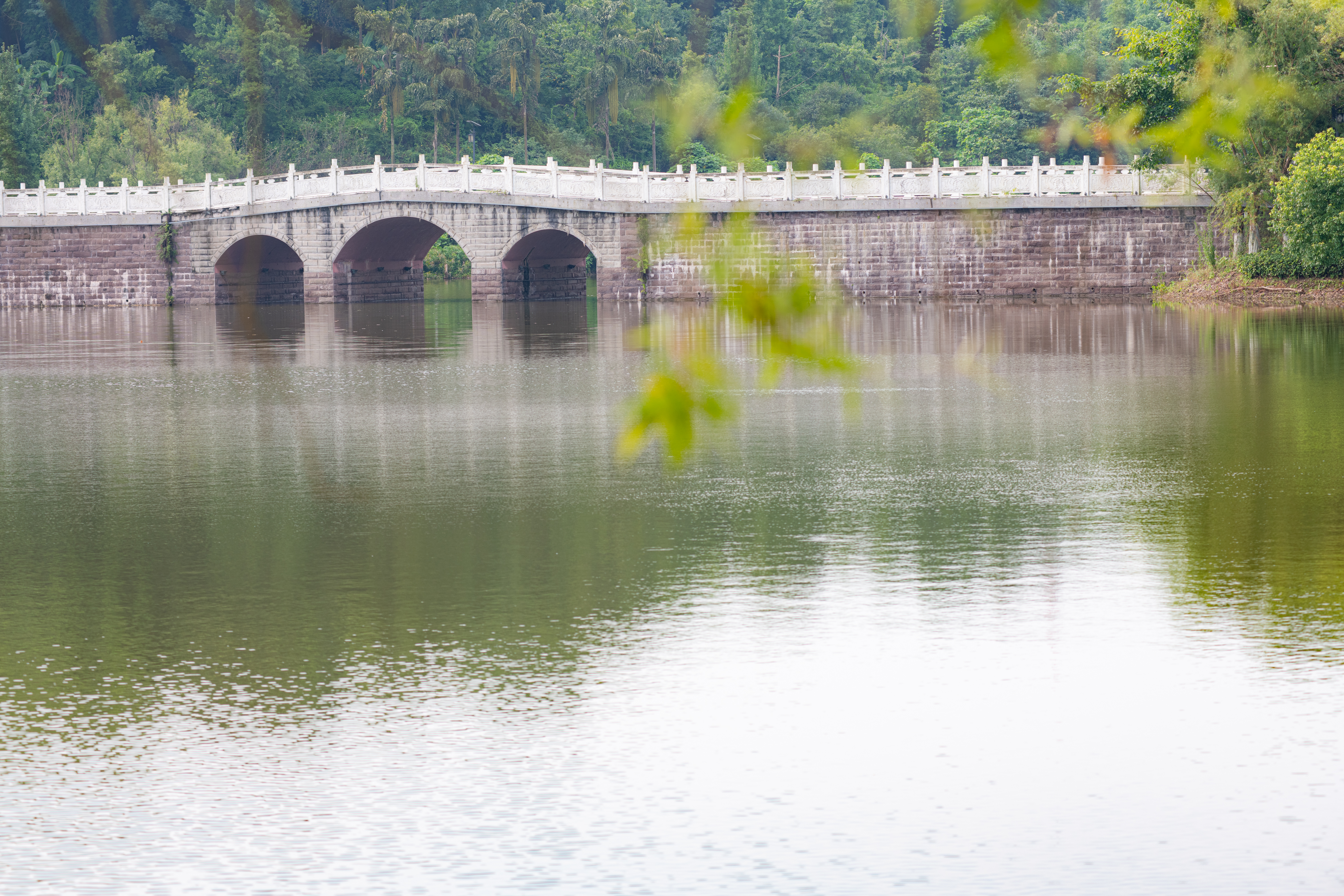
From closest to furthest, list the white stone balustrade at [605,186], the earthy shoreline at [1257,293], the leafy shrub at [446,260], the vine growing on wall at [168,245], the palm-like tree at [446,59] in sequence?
the palm-like tree at [446,59] < the earthy shoreline at [1257,293] < the white stone balustrade at [605,186] < the vine growing on wall at [168,245] < the leafy shrub at [446,260]

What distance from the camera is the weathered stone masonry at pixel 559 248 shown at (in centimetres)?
4719

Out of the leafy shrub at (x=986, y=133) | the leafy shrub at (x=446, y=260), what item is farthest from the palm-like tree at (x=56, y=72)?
the leafy shrub at (x=446, y=260)

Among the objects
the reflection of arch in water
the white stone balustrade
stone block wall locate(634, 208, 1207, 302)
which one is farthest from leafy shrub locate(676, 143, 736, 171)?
the reflection of arch in water

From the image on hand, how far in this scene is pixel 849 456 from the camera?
16.6 m

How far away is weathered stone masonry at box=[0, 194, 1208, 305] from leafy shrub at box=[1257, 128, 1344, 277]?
18.6ft

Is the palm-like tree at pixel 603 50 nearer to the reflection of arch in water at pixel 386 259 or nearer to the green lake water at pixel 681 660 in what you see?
the green lake water at pixel 681 660

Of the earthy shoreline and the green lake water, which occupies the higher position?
the earthy shoreline

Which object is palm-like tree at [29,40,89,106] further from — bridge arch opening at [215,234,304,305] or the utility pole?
bridge arch opening at [215,234,304,305]

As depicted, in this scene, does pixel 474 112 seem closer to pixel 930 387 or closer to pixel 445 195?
pixel 930 387

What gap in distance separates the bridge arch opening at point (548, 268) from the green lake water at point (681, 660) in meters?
37.5

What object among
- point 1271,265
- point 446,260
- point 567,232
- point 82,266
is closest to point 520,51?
point 1271,265

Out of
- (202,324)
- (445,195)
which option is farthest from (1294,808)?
(445,195)

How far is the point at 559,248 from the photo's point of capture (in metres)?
60.6

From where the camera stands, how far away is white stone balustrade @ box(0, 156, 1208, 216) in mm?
46969
